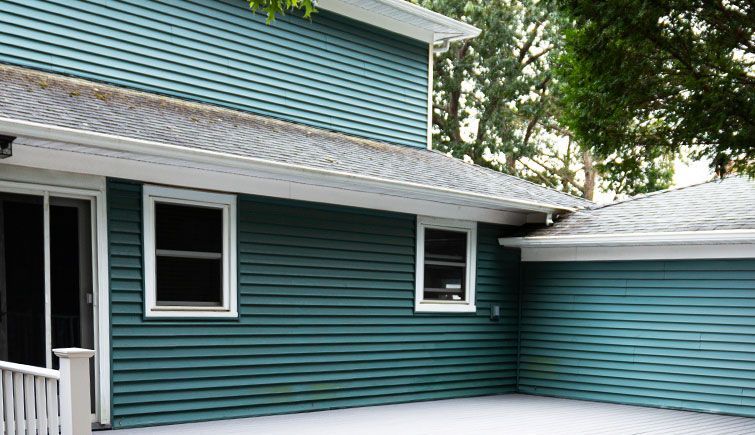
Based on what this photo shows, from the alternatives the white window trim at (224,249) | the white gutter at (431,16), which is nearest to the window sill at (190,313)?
the white window trim at (224,249)

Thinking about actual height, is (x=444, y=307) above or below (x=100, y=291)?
below

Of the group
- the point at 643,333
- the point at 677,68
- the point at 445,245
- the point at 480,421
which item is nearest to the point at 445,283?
the point at 445,245

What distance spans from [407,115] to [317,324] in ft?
14.0

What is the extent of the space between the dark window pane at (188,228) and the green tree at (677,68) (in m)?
3.83

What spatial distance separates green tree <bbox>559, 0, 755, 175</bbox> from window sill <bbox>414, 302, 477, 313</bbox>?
155 inches

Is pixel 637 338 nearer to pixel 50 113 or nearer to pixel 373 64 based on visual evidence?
pixel 373 64

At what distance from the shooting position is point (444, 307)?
376 inches

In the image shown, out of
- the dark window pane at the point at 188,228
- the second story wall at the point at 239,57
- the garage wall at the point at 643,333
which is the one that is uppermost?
the second story wall at the point at 239,57

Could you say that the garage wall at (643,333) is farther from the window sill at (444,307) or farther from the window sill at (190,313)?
the window sill at (190,313)

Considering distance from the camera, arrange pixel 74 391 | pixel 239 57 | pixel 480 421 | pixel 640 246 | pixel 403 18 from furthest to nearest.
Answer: pixel 403 18
pixel 640 246
pixel 239 57
pixel 480 421
pixel 74 391

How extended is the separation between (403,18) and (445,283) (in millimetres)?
3964

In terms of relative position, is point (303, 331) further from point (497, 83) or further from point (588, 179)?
point (588, 179)

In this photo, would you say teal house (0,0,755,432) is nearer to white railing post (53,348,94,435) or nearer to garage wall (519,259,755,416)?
garage wall (519,259,755,416)

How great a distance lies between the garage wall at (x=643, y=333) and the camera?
8.56 metres
